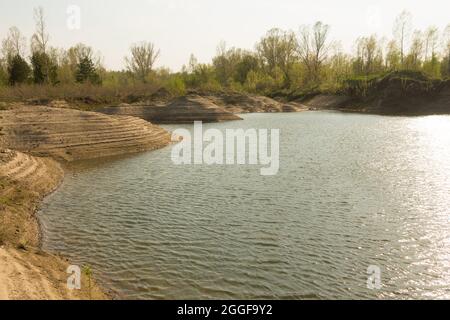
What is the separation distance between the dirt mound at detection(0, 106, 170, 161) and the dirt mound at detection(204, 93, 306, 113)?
53255 millimetres

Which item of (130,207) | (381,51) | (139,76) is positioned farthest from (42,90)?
(381,51)

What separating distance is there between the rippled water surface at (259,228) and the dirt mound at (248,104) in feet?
210

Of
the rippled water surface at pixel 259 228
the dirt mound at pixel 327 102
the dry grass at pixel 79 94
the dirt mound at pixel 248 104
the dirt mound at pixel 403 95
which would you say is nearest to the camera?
the rippled water surface at pixel 259 228

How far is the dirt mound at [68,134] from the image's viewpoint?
29.7 metres

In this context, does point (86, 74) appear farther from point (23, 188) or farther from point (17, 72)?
point (23, 188)

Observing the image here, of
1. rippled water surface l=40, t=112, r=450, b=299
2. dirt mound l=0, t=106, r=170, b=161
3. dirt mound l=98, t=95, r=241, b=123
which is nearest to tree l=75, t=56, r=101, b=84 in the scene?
dirt mound l=98, t=95, r=241, b=123

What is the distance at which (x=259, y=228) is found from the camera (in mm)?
14414

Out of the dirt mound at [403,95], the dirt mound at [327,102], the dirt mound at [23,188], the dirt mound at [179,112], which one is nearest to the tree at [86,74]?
the dirt mound at [179,112]

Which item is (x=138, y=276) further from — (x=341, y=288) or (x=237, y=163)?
(x=237, y=163)

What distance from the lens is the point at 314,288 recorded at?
33.1ft

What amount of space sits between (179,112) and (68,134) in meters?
37.0

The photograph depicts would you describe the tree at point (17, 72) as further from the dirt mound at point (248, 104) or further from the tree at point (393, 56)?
the tree at point (393, 56)

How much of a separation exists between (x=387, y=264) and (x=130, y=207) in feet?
37.9
